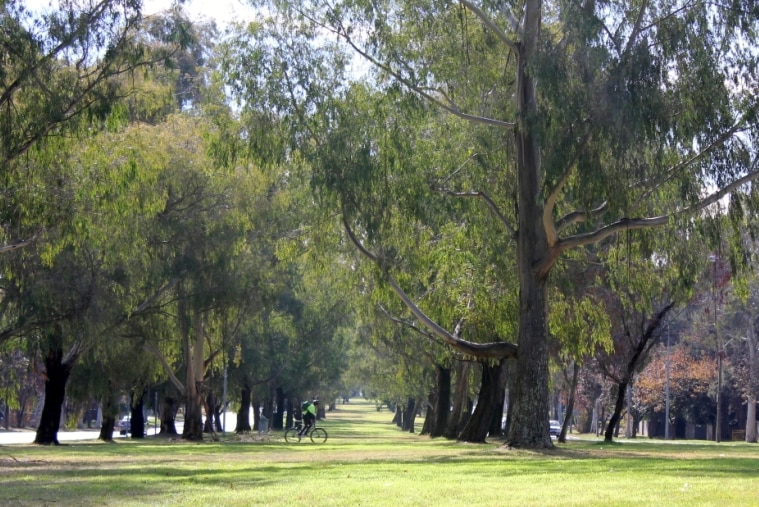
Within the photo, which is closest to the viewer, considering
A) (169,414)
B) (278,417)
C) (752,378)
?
(169,414)

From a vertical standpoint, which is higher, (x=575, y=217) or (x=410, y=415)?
(x=575, y=217)

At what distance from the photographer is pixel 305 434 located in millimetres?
41344

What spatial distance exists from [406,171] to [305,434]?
731 inches

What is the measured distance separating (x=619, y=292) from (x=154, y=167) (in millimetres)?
12866

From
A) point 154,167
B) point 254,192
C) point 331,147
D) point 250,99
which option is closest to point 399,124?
point 331,147

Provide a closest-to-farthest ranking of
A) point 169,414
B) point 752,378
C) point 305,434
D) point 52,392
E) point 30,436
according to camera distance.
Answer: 1. point 52,392
2. point 305,434
3. point 169,414
4. point 752,378
5. point 30,436

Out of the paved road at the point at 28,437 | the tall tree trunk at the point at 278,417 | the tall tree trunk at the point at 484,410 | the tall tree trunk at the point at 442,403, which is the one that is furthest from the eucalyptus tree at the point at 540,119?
the tall tree trunk at the point at 278,417

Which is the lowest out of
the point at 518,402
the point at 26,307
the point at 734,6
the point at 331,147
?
the point at 518,402

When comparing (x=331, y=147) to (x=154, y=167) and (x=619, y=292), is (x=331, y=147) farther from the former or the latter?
(x=619, y=292)

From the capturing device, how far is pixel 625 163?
21.1 metres

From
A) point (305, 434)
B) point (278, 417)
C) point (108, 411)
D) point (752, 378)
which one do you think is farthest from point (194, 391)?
point (278, 417)

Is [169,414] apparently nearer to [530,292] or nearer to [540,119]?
[530,292]

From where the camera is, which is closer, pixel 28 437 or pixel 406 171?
pixel 406 171

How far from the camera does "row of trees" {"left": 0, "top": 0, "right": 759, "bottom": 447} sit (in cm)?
2094
